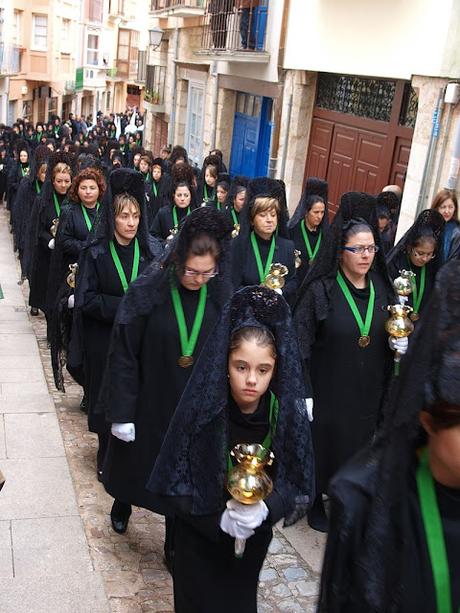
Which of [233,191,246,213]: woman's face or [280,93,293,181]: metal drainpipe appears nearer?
[233,191,246,213]: woman's face

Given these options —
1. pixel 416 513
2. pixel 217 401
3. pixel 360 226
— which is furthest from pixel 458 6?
pixel 416 513

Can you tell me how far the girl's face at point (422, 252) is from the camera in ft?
19.3

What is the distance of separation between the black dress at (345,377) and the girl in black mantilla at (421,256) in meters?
1.19

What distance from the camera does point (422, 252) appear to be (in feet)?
19.4

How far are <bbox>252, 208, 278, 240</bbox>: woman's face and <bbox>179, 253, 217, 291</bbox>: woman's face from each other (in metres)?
2.29

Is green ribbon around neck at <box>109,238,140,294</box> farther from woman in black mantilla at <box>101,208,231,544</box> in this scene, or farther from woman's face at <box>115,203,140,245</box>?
woman in black mantilla at <box>101,208,231,544</box>

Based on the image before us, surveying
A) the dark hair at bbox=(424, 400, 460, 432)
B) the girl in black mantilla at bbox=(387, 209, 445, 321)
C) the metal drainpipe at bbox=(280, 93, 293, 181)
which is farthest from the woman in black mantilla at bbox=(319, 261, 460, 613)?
the metal drainpipe at bbox=(280, 93, 293, 181)

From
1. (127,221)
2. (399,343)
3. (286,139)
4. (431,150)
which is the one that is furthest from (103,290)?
(286,139)

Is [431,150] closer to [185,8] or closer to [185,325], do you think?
[185,325]

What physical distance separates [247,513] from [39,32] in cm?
4092

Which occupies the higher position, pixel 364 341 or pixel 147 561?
pixel 364 341

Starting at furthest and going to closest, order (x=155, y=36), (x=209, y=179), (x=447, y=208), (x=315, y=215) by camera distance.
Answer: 1. (x=155, y=36)
2. (x=209, y=179)
3. (x=315, y=215)
4. (x=447, y=208)

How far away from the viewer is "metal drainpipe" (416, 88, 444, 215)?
9.72m

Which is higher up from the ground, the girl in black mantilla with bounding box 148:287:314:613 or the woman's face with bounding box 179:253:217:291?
the woman's face with bounding box 179:253:217:291
